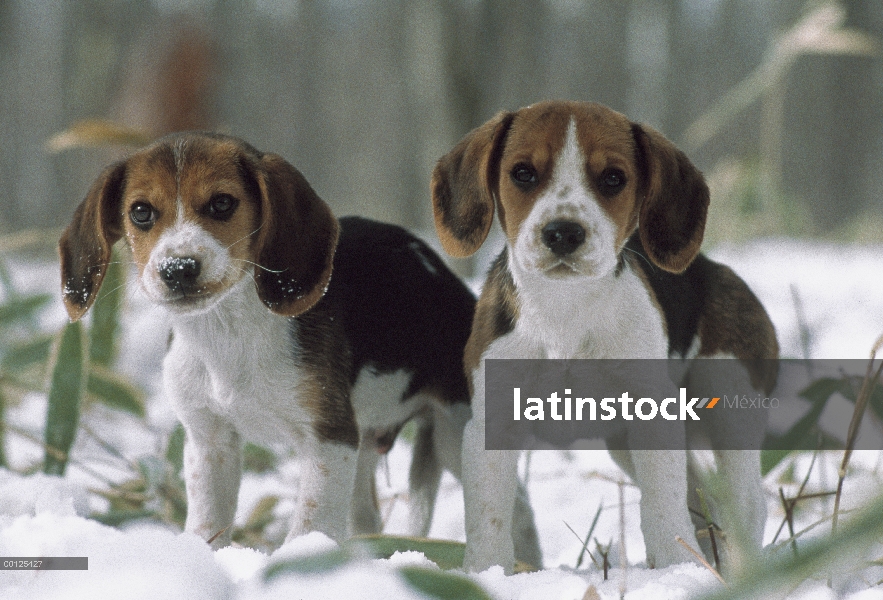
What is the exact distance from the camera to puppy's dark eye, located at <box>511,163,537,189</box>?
1943 millimetres

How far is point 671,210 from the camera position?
1959mm

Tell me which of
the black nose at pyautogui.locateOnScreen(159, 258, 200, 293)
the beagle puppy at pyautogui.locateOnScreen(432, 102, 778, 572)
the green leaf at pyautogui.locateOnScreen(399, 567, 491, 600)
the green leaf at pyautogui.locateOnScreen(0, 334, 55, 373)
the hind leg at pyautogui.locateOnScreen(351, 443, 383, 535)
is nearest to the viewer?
the green leaf at pyautogui.locateOnScreen(399, 567, 491, 600)

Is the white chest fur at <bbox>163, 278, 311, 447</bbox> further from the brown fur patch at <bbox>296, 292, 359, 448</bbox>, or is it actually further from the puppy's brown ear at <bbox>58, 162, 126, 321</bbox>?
the puppy's brown ear at <bbox>58, 162, 126, 321</bbox>

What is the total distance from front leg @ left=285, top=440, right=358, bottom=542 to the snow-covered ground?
0.73 ft

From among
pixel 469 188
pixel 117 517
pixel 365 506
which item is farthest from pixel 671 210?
pixel 117 517

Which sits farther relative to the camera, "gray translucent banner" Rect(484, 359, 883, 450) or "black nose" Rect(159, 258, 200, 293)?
"gray translucent banner" Rect(484, 359, 883, 450)

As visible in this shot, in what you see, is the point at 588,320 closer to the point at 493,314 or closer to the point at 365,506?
the point at 493,314

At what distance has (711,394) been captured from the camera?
234cm

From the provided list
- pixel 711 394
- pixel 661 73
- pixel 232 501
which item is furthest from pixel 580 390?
pixel 661 73

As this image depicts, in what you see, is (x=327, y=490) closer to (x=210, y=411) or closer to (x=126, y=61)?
(x=210, y=411)

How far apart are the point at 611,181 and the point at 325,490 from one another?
2.97 ft

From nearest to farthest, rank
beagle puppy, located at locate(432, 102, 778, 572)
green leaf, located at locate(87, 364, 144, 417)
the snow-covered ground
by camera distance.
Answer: the snow-covered ground → beagle puppy, located at locate(432, 102, 778, 572) → green leaf, located at locate(87, 364, 144, 417)

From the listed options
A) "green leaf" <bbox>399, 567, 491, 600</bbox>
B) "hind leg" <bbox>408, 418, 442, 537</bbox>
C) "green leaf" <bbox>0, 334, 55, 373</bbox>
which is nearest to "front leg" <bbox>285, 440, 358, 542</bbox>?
"hind leg" <bbox>408, 418, 442, 537</bbox>

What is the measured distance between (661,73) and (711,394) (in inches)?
280
